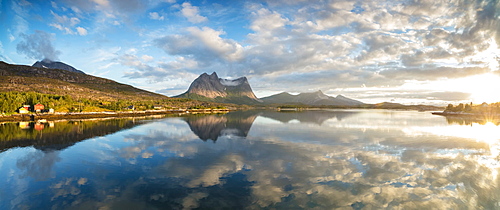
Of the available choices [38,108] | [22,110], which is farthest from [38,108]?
[22,110]

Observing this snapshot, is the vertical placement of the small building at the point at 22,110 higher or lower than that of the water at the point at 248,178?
higher

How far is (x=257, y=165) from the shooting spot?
25.6 metres

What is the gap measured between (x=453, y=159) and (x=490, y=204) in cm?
1612

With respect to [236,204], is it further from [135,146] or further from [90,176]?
[135,146]

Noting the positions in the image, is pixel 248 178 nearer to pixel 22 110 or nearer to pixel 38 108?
pixel 22 110

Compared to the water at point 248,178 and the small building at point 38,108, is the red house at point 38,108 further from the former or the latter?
the water at point 248,178

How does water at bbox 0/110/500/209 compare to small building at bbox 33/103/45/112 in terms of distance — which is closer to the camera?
water at bbox 0/110/500/209

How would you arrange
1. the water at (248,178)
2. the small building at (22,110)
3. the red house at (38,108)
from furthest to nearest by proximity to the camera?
the red house at (38,108)
the small building at (22,110)
the water at (248,178)

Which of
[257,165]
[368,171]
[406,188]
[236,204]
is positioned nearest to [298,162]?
[257,165]

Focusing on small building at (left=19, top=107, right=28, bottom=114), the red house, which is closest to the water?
small building at (left=19, top=107, right=28, bottom=114)

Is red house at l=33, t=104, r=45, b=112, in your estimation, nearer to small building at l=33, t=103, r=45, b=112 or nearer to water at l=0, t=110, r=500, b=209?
small building at l=33, t=103, r=45, b=112

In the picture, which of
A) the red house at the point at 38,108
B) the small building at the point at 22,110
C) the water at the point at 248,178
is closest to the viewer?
the water at the point at 248,178

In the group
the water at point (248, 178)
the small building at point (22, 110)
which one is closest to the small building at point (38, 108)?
the small building at point (22, 110)

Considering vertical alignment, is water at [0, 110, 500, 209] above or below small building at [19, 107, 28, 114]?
below
